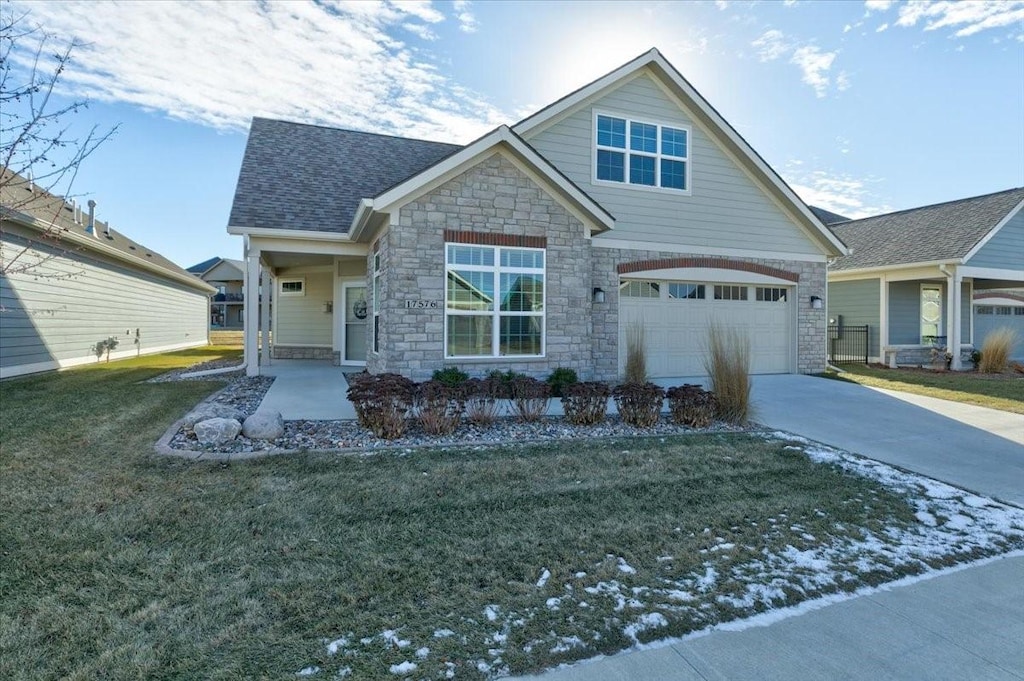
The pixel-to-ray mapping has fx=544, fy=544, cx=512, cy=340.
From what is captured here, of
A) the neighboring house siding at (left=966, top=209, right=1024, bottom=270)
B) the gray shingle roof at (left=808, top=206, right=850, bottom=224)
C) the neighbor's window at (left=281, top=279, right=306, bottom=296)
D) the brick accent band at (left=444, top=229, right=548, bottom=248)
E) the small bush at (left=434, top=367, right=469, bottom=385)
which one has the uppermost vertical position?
the gray shingle roof at (left=808, top=206, right=850, bottom=224)

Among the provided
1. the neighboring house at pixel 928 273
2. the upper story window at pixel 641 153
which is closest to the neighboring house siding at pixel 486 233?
the upper story window at pixel 641 153

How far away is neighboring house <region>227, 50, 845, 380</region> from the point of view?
31.5 ft

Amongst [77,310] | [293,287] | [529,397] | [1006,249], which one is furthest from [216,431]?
[1006,249]

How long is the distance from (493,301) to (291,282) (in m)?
9.47

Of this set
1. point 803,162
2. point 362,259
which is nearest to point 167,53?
point 362,259

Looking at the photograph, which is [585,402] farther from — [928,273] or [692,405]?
[928,273]

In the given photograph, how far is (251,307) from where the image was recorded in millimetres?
11578

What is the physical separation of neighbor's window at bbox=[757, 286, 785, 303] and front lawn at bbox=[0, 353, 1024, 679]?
8283 millimetres

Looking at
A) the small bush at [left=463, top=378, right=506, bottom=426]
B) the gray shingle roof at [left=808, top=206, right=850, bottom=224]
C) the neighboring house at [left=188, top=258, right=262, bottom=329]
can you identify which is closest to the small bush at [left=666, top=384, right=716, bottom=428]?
the small bush at [left=463, top=378, right=506, bottom=426]

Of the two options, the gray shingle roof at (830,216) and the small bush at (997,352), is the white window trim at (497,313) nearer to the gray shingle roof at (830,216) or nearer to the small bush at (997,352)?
the small bush at (997,352)

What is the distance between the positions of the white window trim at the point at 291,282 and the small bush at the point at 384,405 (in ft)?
34.4

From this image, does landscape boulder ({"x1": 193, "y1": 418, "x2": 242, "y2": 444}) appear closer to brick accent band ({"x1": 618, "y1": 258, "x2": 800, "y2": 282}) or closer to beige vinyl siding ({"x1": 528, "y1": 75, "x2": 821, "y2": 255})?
beige vinyl siding ({"x1": 528, "y1": 75, "x2": 821, "y2": 255})

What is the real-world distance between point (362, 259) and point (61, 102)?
1111 cm

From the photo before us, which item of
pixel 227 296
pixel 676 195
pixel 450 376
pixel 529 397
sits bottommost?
pixel 529 397
